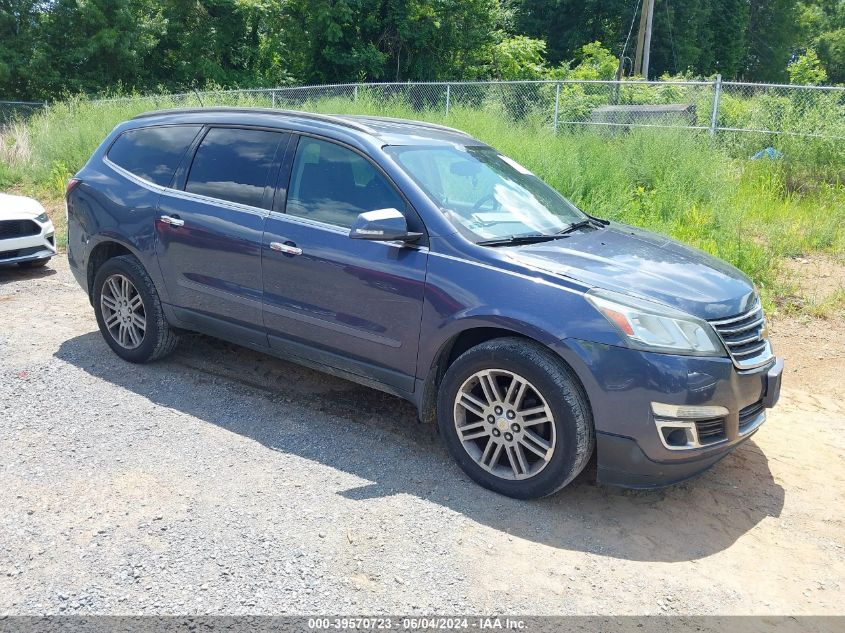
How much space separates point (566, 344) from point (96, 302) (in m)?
3.85

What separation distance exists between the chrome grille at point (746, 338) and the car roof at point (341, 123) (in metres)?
2.15

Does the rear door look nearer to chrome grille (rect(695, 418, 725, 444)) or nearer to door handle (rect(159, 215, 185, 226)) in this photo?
door handle (rect(159, 215, 185, 226))

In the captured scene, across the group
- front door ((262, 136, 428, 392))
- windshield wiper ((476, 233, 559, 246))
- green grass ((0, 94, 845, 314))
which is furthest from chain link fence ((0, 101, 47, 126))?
windshield wiper ((476, 233, 559, 246))

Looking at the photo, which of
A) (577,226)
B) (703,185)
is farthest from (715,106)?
(577,226)

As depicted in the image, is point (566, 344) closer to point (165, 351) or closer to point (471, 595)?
point (471, 595)

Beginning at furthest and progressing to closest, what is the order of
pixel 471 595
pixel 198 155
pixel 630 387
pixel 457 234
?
pixel 198 155
pixel 457 234
pixel 630 387
pixel 471 595

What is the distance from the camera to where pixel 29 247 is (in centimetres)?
810

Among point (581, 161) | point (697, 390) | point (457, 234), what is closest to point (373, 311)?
point (457, 234)

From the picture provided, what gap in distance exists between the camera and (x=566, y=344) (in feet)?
11.8

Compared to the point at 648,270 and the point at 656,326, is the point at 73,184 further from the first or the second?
the point at 656,326

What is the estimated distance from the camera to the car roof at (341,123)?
462 centimetres

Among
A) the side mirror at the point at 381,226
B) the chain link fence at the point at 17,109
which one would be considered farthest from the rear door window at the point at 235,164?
the chain link fence at the point at 17,109

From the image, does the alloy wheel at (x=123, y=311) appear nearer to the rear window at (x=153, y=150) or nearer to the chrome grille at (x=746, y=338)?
the rear window at (x=153, y=150)

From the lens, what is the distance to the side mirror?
3.99 m
